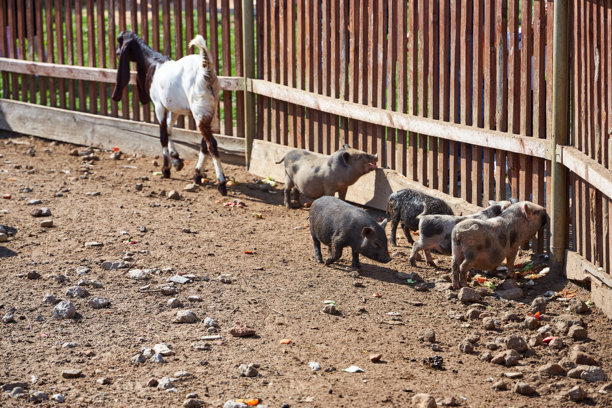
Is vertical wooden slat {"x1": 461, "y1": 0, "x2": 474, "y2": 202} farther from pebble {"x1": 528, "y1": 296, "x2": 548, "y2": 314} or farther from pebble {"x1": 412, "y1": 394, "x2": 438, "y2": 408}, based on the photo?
pebble {"x1": 412, "y1": 394, "x2": 438, "y2": 408}

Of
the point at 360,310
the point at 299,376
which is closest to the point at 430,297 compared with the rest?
the point at 360,310

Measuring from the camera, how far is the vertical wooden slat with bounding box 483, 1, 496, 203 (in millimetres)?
8617

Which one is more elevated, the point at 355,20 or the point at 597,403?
the point at 355,20

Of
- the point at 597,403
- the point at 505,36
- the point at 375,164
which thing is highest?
the point at 505,36

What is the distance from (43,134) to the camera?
1393cm

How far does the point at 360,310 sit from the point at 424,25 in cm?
346

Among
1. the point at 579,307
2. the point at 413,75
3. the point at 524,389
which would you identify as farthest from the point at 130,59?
the point at 524,389

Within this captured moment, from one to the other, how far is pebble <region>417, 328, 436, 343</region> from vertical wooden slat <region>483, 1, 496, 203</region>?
2436mm

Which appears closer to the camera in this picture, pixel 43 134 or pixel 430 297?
pixel 430 297

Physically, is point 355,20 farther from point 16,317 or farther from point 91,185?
point 16,317

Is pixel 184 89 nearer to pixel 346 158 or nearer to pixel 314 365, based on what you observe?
pixel 346 158

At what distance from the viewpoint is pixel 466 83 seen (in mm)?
8992

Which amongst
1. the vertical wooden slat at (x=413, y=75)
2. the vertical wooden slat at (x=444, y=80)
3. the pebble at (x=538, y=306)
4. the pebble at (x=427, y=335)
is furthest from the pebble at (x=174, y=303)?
the vertical wooden slat at (x=413, y=75)

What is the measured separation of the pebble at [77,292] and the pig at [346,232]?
2.16m
